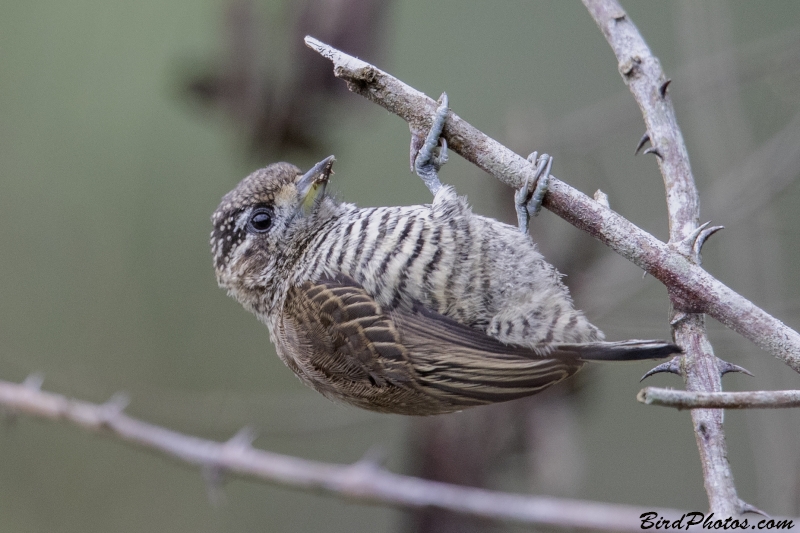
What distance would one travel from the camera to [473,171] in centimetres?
422

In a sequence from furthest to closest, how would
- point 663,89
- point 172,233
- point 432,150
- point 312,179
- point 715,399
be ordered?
1. point 172,233
2. point 312,179
3. point 432,150
4. point 663,89
5. point 715,399

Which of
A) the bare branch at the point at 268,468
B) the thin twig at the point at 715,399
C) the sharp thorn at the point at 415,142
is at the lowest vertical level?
the bare branch at the point at 268,468

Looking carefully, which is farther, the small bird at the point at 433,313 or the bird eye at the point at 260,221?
the bird eye at the point at 260,221

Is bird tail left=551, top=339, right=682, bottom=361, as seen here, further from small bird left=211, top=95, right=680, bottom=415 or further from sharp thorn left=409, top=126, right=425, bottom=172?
sharp thorn left=409, top=126, right=425, bottom=172

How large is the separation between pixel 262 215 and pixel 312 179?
0.24 m

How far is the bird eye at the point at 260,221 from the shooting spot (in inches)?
114

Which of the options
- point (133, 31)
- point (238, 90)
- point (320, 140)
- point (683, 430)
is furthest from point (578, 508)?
point (133, 31)

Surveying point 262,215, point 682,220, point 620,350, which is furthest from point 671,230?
point 262,215

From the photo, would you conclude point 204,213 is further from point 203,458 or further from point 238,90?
point 203,458

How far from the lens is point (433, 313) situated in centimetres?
236

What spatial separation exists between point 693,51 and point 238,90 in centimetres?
229

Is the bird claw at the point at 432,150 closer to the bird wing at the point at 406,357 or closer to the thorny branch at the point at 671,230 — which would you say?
the thorny branch at the point at 671,230

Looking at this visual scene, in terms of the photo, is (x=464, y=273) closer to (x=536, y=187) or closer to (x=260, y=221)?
(x=536, y=187)

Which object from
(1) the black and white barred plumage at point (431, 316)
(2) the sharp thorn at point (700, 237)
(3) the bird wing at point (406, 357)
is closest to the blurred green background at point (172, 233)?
(1) the black and white barred plumage at point (431, 316)
